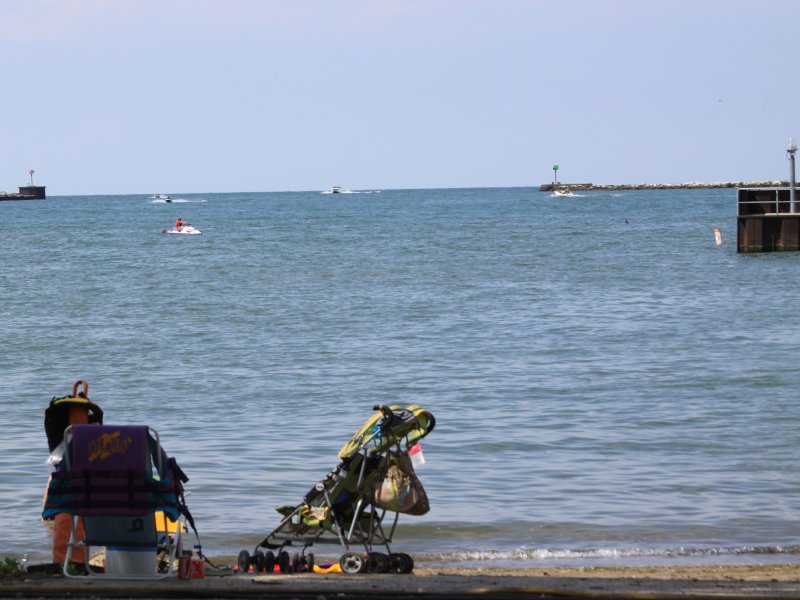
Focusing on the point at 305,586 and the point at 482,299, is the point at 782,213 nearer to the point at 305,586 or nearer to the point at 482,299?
the point at 482,299

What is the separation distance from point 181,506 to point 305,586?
0.95m

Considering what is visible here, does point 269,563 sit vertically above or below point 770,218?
below

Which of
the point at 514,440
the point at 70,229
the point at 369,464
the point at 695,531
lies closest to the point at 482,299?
the point at 514,440

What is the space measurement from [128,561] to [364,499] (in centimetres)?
156

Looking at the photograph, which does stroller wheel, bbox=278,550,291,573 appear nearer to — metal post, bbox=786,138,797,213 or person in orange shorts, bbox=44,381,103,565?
person in orange shorts, bbox=44,381,103,565

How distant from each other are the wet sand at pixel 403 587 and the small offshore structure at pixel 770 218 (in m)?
38.5

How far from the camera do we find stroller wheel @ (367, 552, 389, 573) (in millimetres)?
8500

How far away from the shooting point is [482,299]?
34125mm

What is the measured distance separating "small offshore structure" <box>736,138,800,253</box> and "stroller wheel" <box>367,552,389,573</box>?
38161 mm

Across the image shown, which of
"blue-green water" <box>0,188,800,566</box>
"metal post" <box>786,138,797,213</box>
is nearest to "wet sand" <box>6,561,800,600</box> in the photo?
"blue-green water" <box>0,188,800,566</box>

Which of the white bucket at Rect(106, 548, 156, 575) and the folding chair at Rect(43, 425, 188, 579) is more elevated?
the folding chair at Rect(43, 425, 188, 579)

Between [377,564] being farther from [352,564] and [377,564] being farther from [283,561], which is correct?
[283,561]

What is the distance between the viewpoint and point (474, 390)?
18203 millimetres

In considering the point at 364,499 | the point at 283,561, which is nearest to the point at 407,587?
the point at 364,499
